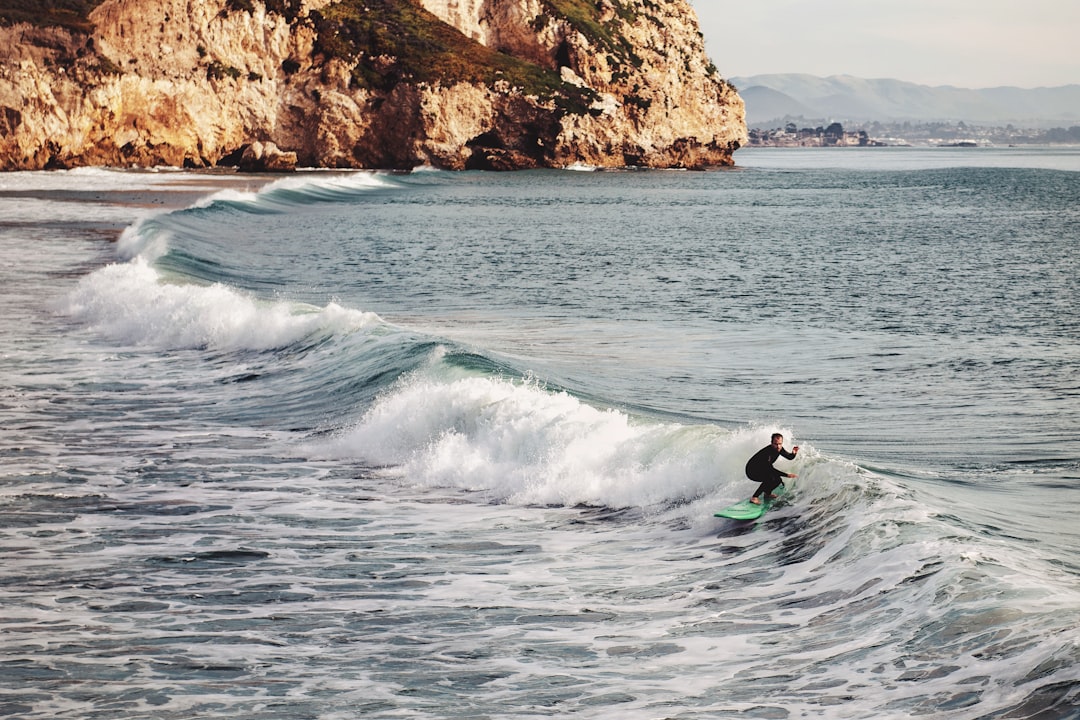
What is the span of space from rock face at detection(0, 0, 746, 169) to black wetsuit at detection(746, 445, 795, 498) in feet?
264

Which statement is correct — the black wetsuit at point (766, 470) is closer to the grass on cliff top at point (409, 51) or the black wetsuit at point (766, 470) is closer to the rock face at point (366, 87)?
the rock face at point (366, 87)

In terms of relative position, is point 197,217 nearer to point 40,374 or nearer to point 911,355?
point 40,374

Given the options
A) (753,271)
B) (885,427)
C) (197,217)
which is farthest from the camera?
(197,217)

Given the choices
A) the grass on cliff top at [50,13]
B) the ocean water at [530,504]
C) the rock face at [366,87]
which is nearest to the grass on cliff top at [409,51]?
the rock face at [366,87]

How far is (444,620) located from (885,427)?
813 cm

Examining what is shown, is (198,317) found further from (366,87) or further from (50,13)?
(366,87)

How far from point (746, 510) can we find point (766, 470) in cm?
44

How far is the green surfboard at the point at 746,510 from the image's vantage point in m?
11.0

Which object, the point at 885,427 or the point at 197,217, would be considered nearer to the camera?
the point at 885,427

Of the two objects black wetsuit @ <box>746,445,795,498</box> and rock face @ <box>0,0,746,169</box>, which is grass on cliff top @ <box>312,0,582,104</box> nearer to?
rock face @ <box>0,0,746,169</box>

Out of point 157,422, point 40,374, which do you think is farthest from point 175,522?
point 40,374

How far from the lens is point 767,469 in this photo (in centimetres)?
1127

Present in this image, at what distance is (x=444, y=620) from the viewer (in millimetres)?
8898

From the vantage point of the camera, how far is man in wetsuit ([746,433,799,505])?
1123 cm
